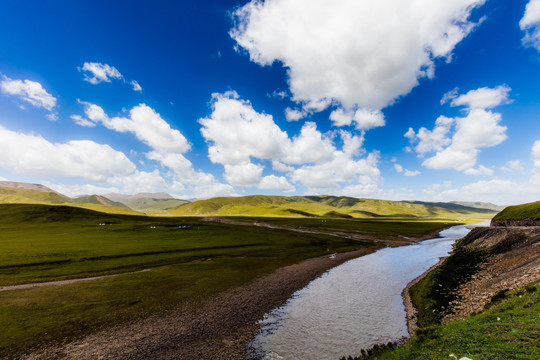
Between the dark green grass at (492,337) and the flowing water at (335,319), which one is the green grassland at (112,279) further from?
the dark green grass at (492,337)

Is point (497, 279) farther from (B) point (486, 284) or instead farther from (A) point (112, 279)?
(A) point (112, 279)

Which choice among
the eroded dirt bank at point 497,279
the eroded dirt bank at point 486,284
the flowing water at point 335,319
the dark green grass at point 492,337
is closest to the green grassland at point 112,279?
the flowing water at point 335,319

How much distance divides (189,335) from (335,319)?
16938 millimetres

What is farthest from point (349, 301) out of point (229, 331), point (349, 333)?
point (229, 331)

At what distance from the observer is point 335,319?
28266 millimetres

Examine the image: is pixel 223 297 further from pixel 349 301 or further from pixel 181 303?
pixel 349 301

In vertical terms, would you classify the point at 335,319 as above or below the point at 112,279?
above

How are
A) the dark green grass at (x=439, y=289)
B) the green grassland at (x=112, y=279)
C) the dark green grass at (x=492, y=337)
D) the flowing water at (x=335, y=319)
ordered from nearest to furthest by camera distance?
the dark green grass at (x=492, y=337) < the flowing water at (x=335, y=319) < the green grassland at (x=112, y=279) < the dark green grass at (x=439, y=289)

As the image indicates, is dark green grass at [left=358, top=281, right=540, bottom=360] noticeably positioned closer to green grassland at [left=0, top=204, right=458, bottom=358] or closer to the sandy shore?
the sandy shore

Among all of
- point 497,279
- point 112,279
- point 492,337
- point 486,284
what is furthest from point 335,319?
point 112,279

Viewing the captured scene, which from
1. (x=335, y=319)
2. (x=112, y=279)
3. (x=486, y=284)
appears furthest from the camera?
(x=112, y=279)

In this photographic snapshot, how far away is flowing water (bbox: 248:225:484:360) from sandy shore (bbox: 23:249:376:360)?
6.83ft

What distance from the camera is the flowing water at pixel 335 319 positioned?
2245cm

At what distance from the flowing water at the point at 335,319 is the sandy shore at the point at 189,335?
6.83ft
